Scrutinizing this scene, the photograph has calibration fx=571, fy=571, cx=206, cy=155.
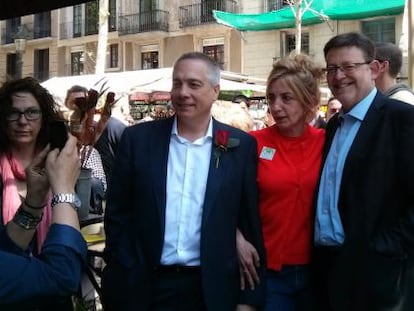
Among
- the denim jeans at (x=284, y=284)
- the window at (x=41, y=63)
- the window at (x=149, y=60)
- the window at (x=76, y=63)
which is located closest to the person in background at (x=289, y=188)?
the denim jeans at (x=284, y=284)

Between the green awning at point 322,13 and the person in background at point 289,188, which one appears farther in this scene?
the green awning at point 322,13

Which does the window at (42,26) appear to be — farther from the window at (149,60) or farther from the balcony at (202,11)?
the balcony at (202,11)

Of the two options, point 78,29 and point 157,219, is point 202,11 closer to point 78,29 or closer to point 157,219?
point 78,29

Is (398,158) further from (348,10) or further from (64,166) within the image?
(348,10)

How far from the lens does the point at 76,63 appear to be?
30406 millimetres

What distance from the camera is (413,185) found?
2068 mm

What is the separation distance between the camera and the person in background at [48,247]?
4.39 feet

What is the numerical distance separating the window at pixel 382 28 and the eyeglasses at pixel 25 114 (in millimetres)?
18741

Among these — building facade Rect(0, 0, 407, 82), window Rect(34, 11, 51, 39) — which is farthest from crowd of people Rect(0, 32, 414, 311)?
window Rect(34, 11, 51, 39)

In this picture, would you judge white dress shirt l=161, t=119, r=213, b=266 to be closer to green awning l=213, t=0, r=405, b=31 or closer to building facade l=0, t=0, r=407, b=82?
green awning l=213, t=0, r=405, b=31

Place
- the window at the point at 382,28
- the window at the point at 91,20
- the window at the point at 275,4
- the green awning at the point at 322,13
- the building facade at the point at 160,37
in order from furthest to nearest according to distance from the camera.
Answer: the window at the point at 91,20, the window at the point at 275,4, the building facade at the point at 160,37, the window at the point at 382,28, the green awning at the point at 322,13

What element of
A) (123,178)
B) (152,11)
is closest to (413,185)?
(123,178)

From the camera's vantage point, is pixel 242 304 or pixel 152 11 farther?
pixel 152 11

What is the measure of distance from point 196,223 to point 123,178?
1.11 ft
